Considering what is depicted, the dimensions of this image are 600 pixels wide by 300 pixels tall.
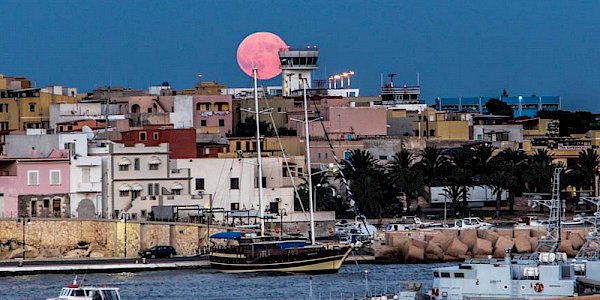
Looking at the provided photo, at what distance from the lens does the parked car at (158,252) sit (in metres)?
83.6

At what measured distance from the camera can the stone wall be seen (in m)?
86.3

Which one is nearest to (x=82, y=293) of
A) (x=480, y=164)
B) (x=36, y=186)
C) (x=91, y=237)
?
(x=91, y=237)

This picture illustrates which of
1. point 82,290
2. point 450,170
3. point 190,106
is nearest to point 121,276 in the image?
point 82,290

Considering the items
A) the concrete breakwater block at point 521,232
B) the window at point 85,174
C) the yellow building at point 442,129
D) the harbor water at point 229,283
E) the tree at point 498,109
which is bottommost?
the harbor water at point 229,283

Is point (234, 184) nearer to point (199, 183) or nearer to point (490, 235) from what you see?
point (199, 183)

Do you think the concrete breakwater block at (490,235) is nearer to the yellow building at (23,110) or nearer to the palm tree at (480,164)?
the palm tree at (480,164)

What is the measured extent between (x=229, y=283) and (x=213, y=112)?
53734mm

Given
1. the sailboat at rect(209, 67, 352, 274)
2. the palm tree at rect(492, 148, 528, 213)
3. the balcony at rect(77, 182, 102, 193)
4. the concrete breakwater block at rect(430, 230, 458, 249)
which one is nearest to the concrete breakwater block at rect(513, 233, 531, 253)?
the concrete breakwater block at rect(430, 230, 458, 249)

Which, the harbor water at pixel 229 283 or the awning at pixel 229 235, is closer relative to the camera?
the harbor water at pixel 229 283

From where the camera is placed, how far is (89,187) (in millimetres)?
92625

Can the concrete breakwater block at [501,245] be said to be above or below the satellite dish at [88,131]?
below

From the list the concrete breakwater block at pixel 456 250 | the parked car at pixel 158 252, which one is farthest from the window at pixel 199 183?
the concrete breakwater block at pixel 456 250

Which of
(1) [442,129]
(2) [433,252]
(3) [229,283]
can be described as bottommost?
(3) [229,283]

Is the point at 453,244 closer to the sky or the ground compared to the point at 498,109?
closer to the ground
